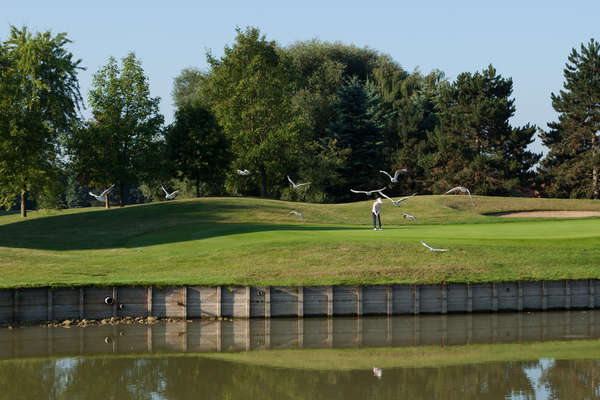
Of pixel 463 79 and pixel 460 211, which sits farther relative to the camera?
pixel 463 79

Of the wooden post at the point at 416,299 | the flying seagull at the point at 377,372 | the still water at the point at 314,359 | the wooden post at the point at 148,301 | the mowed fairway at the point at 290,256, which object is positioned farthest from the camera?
the mowed fairway at the point at 290,256

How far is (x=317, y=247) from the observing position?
34500mm

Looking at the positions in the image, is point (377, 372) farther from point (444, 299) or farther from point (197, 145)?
point (197, 145)

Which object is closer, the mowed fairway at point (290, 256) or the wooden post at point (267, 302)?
the wooden post at point (267, 302)

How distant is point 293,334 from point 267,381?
6250 millimetres

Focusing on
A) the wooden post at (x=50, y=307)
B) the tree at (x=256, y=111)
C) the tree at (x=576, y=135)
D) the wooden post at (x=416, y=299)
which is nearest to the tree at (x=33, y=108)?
the tree at (x=256, y=111)

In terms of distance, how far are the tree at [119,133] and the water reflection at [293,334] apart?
45.5m

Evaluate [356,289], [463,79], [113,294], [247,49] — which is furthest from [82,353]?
[463,79]

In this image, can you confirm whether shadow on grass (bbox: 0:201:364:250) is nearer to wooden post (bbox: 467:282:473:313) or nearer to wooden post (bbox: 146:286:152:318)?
wooden post (bbox: 146:286:152:318)

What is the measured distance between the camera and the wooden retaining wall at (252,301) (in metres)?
27.1

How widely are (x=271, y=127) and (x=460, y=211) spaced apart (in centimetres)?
3021

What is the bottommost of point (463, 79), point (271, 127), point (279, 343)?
point (279, 343)

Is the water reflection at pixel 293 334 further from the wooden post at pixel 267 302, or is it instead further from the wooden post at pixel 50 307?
the wooden post at pixel 50 307

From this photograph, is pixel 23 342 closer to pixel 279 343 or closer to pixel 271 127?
pixel 279 343
